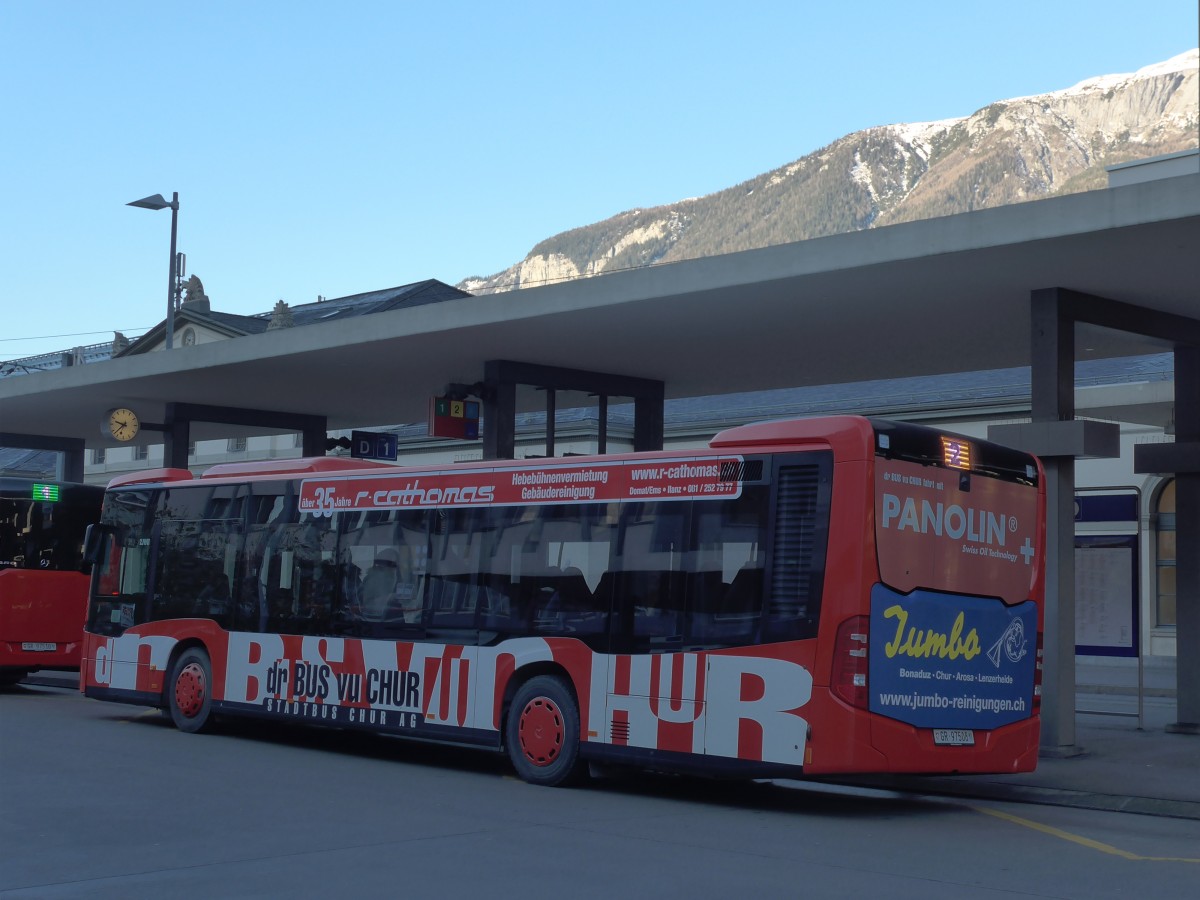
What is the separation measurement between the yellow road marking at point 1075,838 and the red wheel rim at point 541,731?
3.45 metres

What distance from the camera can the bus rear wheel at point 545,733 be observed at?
13.1 meters

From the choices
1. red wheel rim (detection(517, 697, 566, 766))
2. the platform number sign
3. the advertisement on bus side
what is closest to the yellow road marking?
the advertisement on bus side

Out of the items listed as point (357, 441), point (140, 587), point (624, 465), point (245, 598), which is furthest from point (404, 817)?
point (357, 441)

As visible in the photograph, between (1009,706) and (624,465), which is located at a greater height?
(624,465)

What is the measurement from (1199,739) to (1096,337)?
184 inches

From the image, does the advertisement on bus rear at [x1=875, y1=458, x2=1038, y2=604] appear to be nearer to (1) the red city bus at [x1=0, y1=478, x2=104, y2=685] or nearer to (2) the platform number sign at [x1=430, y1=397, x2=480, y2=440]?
(2) the platform number sign at [x1=430, y1=397, x2=480, y2=440]

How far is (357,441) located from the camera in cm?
2675

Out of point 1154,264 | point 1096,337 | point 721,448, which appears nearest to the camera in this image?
point 721,448

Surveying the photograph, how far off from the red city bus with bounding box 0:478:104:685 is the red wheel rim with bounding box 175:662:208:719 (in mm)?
5007

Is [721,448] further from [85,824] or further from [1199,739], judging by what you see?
[1199,739]

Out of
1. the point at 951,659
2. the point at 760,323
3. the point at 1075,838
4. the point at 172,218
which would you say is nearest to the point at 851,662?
the point at 951,659

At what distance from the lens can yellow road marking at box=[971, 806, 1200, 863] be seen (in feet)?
32.1

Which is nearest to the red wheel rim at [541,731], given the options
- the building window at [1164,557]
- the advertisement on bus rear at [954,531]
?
the advertisement on bus rear at [954,531]

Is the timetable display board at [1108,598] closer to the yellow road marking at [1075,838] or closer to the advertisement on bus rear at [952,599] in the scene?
the advertisement on bus rear at [952,599]
